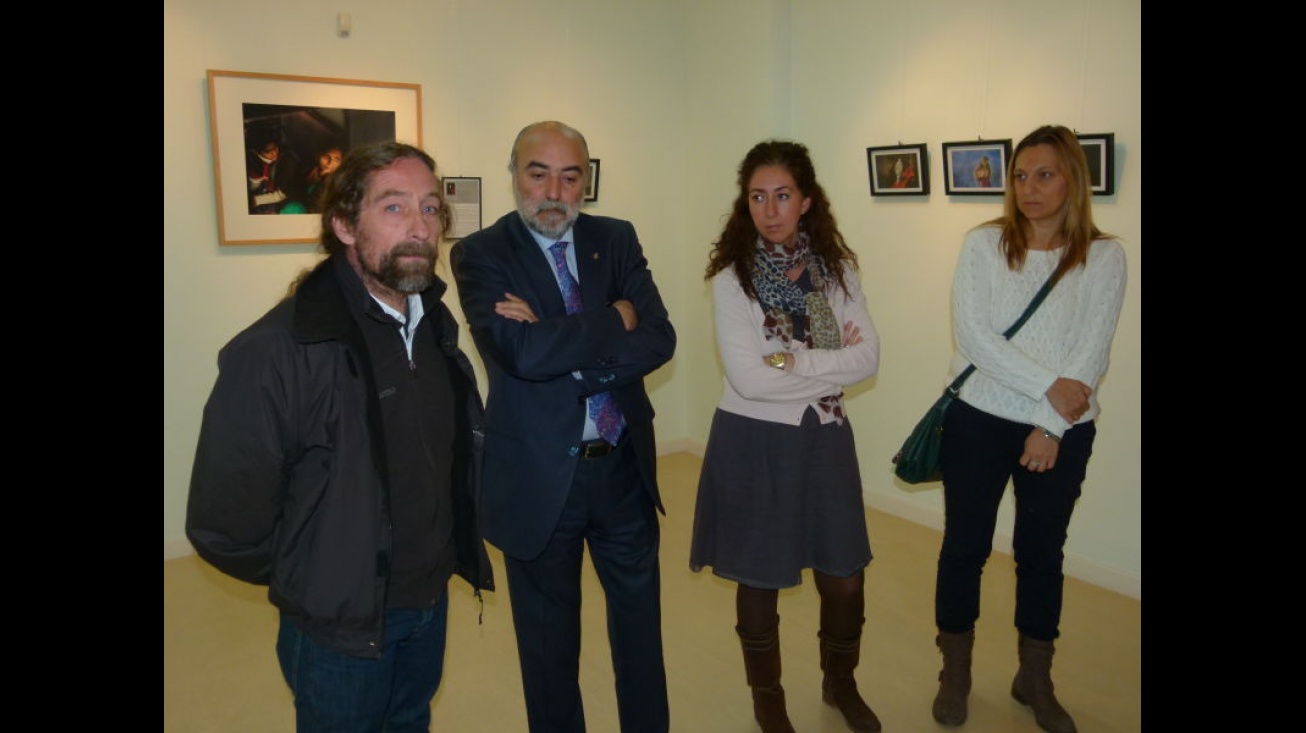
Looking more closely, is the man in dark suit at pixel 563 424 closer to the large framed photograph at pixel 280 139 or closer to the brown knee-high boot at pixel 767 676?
the brown knee-high boot at pixel 767 676

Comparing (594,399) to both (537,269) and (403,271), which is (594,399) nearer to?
(537,269)

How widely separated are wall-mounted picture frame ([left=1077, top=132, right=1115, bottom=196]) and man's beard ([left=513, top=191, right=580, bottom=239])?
8.66 feet

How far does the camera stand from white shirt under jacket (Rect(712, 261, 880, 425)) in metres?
2.75

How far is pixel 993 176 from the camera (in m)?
4.52

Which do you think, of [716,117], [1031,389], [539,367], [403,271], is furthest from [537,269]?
[716,117]

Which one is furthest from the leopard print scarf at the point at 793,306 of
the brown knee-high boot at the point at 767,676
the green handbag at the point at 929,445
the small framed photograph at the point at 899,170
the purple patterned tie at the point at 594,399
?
the small framed photograph at the point at 899,170

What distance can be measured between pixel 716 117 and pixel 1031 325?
11.9 feet

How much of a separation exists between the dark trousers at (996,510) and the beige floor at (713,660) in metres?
0.43

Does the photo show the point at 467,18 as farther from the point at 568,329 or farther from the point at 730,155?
the point at 568,329

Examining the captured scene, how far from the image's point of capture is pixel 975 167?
15.1 feet

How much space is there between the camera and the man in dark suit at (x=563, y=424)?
239 cm

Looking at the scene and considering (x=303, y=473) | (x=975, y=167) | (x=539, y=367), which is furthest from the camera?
(x=975, y=167)
